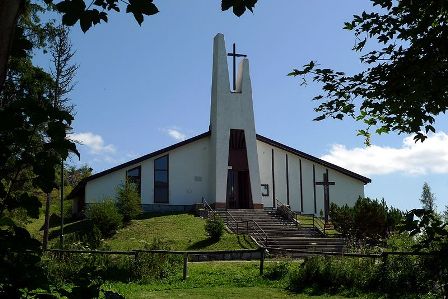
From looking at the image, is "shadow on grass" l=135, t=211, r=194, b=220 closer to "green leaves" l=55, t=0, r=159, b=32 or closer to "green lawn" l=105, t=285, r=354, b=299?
"green lawn" l=105, t=285, r=354, b=299

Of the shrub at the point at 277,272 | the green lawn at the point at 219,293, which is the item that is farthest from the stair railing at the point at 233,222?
the green lawn at the point at 219,293

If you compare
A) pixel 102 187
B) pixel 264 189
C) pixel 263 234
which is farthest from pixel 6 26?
pixel 264 189

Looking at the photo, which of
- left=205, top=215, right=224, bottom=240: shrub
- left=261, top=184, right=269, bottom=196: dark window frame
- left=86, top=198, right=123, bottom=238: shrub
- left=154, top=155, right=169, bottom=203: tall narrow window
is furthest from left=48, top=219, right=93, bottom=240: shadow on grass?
left=261, top=184, right=269, bottom=196: dark window frame

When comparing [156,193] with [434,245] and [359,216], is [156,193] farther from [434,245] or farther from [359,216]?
[434,245]

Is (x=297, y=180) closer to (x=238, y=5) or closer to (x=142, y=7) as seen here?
(x=238, y=5)

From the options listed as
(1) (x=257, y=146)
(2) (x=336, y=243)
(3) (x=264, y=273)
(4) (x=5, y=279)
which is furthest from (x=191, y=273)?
(1) (x=257, y=146)

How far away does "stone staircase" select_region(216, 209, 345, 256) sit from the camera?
977 inches

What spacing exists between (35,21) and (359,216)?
720 inches

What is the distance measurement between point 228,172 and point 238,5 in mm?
34302

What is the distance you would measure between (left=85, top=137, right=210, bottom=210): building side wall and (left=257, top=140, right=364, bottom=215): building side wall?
445cm

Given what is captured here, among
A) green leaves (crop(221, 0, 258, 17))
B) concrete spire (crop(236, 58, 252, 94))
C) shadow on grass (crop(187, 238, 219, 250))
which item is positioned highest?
concrete spire (crop(236, 58, 252, 94))

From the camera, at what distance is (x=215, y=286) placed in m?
13.8

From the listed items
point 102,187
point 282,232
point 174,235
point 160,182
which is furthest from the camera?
→ point 160,182

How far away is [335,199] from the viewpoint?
3859cm
